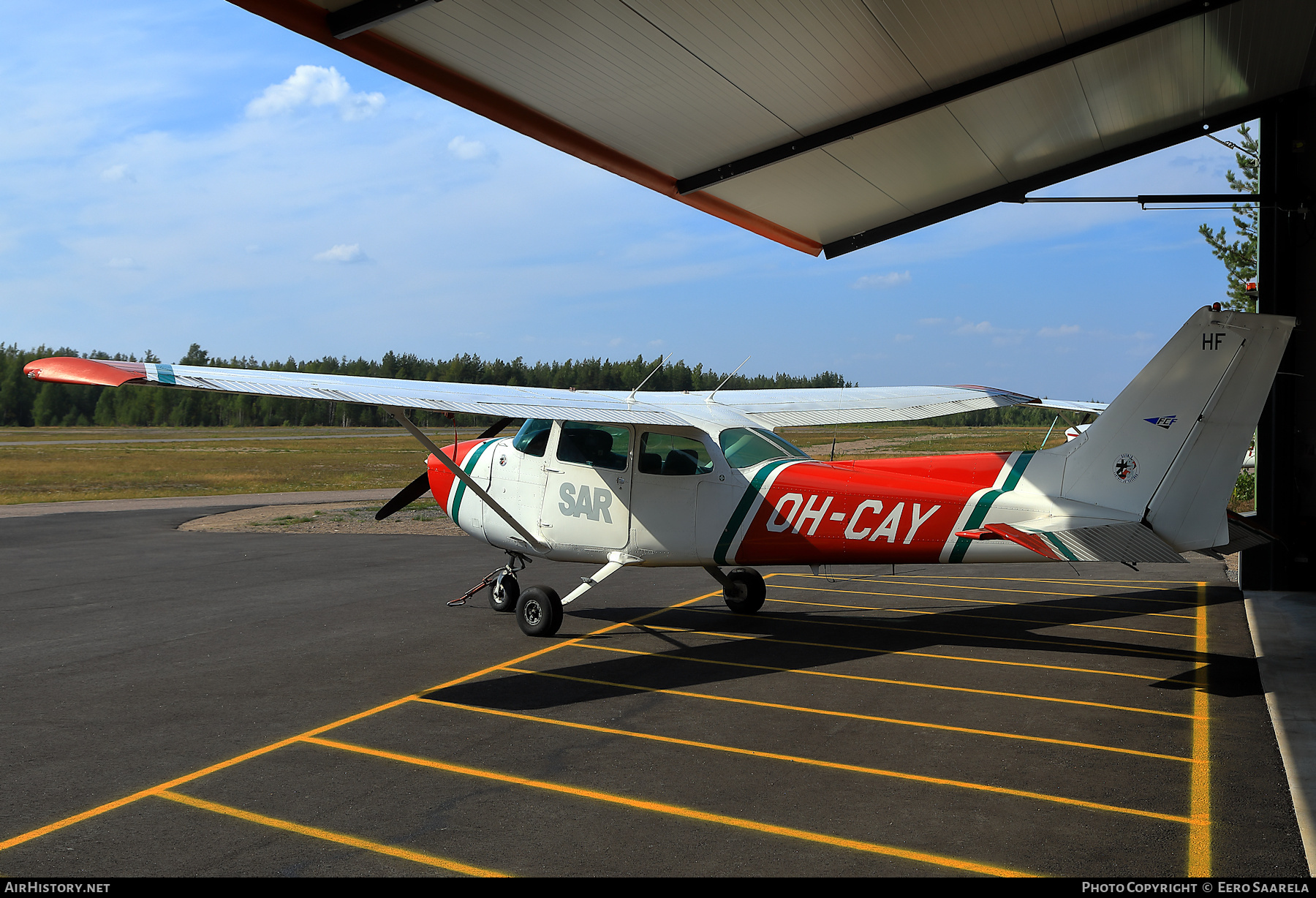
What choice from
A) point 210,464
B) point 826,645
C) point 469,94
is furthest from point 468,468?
point 210,464

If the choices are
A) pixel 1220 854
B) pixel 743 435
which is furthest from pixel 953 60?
pixel 1220 854

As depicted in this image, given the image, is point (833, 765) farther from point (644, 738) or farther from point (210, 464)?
point (210, 464)

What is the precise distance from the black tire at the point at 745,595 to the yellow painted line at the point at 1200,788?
4491mm

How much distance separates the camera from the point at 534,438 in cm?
984

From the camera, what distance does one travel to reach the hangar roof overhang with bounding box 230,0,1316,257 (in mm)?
7410

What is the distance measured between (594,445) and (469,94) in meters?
3.65

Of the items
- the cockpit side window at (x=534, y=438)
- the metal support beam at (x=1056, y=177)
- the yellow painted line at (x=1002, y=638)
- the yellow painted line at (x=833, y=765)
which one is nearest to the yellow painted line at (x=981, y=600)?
the yellow painted line at (x=1002, y=638)

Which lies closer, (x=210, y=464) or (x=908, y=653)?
(x=908, y=653)

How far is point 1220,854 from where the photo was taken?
4.31 meters

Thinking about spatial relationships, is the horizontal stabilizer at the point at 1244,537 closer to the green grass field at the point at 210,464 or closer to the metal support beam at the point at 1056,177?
the metal support beam at the point at 1056,177

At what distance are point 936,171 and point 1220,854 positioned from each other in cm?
941

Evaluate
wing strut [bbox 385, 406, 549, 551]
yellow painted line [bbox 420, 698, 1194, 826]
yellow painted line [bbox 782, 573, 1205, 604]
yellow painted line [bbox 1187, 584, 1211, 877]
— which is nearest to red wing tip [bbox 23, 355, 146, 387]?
wing strut [bbox 385, 406, 549, 551]

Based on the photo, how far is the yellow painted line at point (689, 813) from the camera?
427 centimetres
